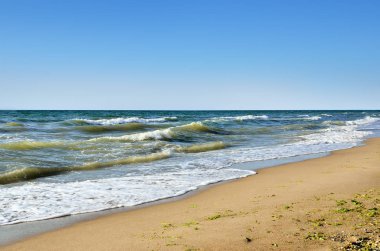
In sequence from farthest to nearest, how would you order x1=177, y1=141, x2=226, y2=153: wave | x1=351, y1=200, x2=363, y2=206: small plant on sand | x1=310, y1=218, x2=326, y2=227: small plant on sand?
x1=177, y1=141, x2=226, y2=153: wave → x1=351, y1=200, x2=363, y2=206: small plant on sand → x1=310, y1=218, x2=326, y2=227: small plant on sand

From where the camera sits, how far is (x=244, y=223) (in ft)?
17.2

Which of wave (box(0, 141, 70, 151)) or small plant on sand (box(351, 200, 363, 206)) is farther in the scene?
wave (box(0, 141, 70, 151))

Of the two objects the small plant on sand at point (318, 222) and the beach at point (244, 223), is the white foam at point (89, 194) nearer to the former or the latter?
the beach at point (244, 223)

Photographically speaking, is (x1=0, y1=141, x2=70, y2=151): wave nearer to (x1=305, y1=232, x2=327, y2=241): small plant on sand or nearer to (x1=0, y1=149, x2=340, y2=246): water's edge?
(x1=0, y1=149, x2=340, y2=246): water's edge

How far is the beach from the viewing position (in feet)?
14.7

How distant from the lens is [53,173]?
1074 centimetres

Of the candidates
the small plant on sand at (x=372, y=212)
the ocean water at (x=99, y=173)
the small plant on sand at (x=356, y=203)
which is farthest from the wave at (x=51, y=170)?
the small plant on sand at (x=372, y=212)

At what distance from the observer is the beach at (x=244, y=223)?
449 centimetres

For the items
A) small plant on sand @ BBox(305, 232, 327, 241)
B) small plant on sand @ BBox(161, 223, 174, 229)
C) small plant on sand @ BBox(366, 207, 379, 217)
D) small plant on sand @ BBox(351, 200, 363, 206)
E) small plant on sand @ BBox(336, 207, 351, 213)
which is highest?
small plant on sand @ BBox(366, 207, 379, 217)

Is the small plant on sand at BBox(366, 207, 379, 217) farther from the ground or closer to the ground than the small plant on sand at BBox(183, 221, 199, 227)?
farther from the ground

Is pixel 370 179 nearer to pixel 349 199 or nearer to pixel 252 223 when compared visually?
pixel 349 199

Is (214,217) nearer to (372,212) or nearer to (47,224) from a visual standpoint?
(372,212)

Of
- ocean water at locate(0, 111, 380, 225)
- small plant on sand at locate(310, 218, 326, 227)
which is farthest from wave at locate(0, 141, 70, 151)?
small plant on sand at locate(310, 218, 326, 227)

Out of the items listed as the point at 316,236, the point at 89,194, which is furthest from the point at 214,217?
the point at 89,194
